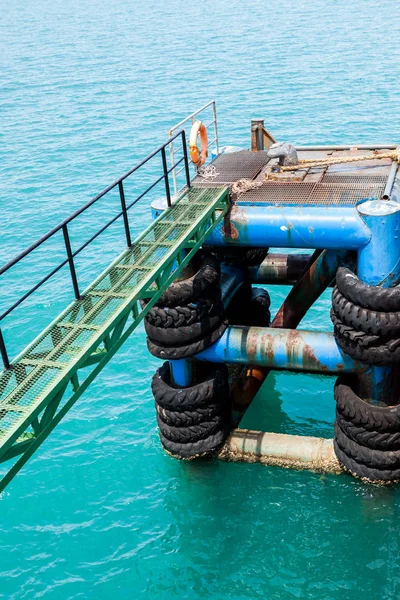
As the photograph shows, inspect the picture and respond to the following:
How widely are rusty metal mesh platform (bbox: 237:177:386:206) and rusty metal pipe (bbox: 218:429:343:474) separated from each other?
477 cm

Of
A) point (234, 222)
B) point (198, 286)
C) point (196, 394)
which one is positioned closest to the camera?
point (234, 222)

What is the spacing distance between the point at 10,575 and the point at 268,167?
9092mm

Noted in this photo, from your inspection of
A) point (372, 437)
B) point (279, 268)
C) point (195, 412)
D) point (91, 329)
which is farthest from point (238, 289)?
point (91, 329)

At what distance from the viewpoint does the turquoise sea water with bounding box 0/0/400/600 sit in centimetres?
1254

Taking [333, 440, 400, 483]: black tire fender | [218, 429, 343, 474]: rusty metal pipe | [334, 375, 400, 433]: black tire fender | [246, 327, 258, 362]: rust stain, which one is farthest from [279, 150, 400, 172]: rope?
[333, 440, 400, 483]: black tire fender

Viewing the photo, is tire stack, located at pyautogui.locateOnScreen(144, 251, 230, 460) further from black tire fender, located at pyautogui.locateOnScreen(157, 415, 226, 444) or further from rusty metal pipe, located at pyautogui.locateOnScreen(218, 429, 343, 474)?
rusty metal pipe, located at pyautogui.locateOnScreen(218, 429, 343, 474)

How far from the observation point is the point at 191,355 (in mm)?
13070

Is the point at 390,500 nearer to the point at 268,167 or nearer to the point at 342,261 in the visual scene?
the point at 342,261

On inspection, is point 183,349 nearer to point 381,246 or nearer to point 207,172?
point 207,172

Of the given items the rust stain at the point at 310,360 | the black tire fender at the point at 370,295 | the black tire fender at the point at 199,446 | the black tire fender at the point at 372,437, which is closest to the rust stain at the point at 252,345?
the rust stain at the point at 310,360

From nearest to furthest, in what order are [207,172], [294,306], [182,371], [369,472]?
[369,472] < [182,371] < [207,172] < [294,306]

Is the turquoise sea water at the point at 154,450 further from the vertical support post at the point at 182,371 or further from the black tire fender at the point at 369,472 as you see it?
the vertical support post at the point at 182,371

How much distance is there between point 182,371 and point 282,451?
2532 mm

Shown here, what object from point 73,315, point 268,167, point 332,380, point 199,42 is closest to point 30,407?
point 73,315
